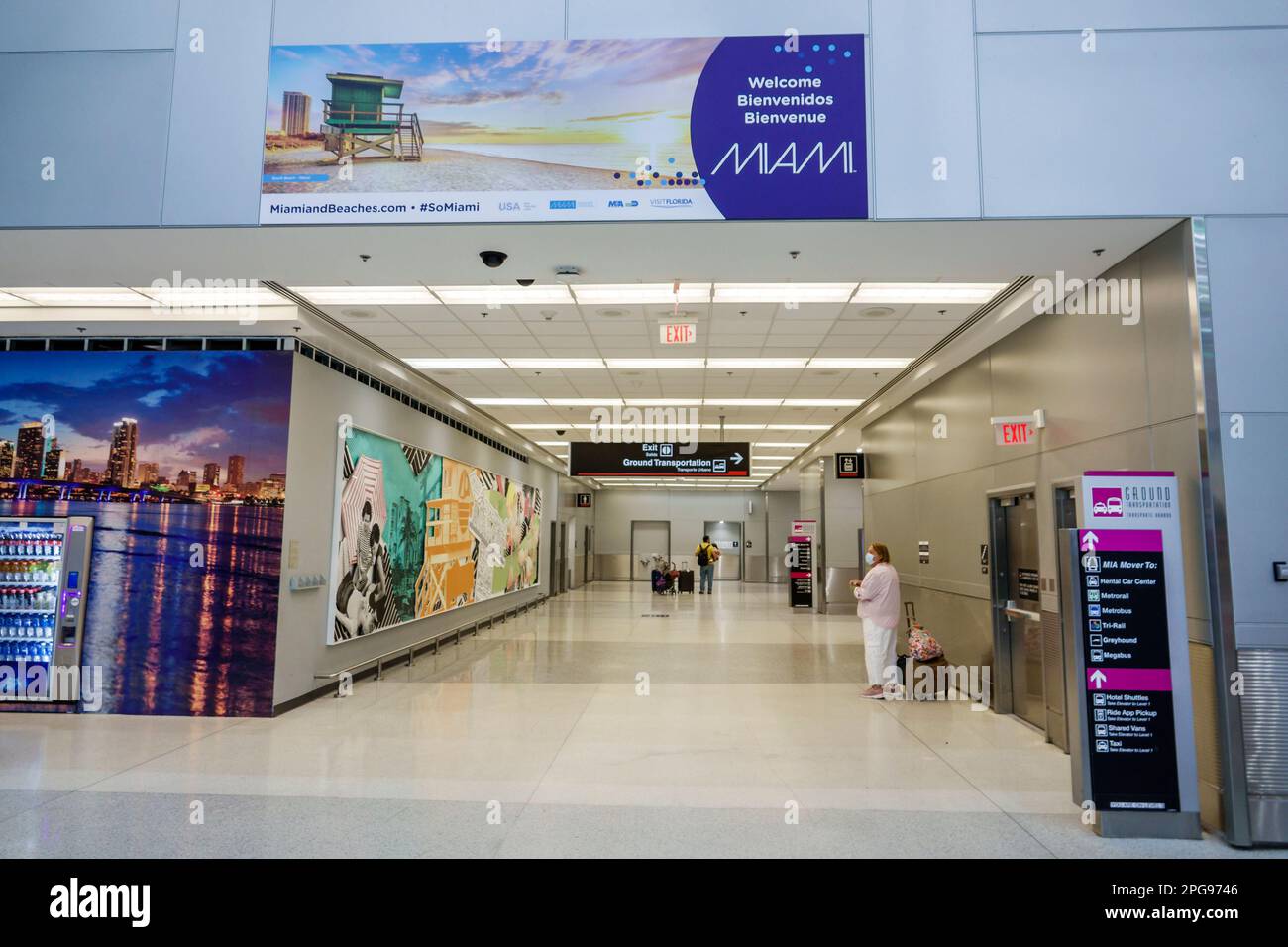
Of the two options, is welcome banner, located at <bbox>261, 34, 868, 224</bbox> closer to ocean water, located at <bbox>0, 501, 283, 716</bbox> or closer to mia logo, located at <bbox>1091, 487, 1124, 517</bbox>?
mia logo, located at <bbox>1091, 487, 1124, 517</bbox>

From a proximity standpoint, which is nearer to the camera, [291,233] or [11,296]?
[291,233]

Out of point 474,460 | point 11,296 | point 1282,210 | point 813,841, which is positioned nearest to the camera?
point 813,841

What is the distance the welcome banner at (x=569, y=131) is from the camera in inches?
186

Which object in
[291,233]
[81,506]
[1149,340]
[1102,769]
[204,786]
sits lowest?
[204,786]

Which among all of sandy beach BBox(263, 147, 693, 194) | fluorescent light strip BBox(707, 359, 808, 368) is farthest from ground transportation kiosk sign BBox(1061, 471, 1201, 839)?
fluorescent light strip BBox(707, 359, 808, 368)

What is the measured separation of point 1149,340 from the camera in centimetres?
483

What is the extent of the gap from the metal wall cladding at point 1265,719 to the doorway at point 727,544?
2433cm

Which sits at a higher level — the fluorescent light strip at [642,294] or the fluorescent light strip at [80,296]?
the fluorescent light strip at [642,294]

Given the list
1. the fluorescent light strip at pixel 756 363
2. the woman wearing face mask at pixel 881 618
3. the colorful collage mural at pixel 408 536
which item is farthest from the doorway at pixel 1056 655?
the colorful collage mural at pixel 408 536

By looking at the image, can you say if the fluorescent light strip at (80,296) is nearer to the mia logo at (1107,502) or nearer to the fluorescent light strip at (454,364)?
the fluorescent light strip at (454,364)

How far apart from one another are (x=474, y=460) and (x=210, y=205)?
8.56 metres
